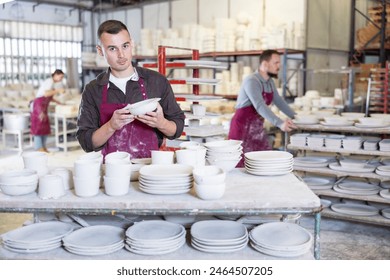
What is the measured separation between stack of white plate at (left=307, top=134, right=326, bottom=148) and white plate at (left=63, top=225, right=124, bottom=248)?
8.76 ft

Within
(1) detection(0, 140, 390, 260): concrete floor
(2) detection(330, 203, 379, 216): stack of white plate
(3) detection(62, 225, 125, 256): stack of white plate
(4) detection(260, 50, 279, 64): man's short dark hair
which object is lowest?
(1) detection(0, 140, 390, 260): concrete floor

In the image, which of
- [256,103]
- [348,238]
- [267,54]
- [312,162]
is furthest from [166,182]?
[267,54]

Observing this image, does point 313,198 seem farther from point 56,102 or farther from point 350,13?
point 350,13

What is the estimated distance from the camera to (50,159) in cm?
829

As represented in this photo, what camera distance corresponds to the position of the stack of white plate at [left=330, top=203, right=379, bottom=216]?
168 inches

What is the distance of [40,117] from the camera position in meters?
8.56

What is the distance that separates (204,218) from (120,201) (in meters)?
0.69

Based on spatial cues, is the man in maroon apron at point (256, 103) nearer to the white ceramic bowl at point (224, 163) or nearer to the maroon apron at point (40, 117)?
the white ceramic bowl at point (224, 163)

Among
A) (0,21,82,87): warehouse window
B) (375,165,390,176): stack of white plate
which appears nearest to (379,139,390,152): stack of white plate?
(375,165,390,176): stack of white plate

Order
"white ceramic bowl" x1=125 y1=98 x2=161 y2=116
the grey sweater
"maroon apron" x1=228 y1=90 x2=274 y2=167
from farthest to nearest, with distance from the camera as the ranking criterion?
"maroon apron" x1=228 y1=90 x2=274 y2=167
the grey sweater
"white ceramic bowl" x1=125 y1=98 x2=161 y2=116

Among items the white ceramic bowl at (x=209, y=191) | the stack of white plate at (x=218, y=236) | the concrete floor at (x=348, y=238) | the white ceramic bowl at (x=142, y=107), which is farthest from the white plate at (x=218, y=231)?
the concrete floor at (x=348, y=238)

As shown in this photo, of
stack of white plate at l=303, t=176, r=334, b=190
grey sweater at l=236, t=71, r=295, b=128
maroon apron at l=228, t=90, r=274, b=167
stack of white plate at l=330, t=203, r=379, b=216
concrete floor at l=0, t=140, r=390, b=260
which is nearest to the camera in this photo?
concrete floor at l=0, t=140, r=390, b=260

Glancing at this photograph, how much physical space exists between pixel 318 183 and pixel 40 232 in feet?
10.1

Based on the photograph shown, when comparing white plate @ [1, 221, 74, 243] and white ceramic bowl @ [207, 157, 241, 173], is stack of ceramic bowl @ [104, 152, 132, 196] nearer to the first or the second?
white plate @ [1, 221, 74, 243]
